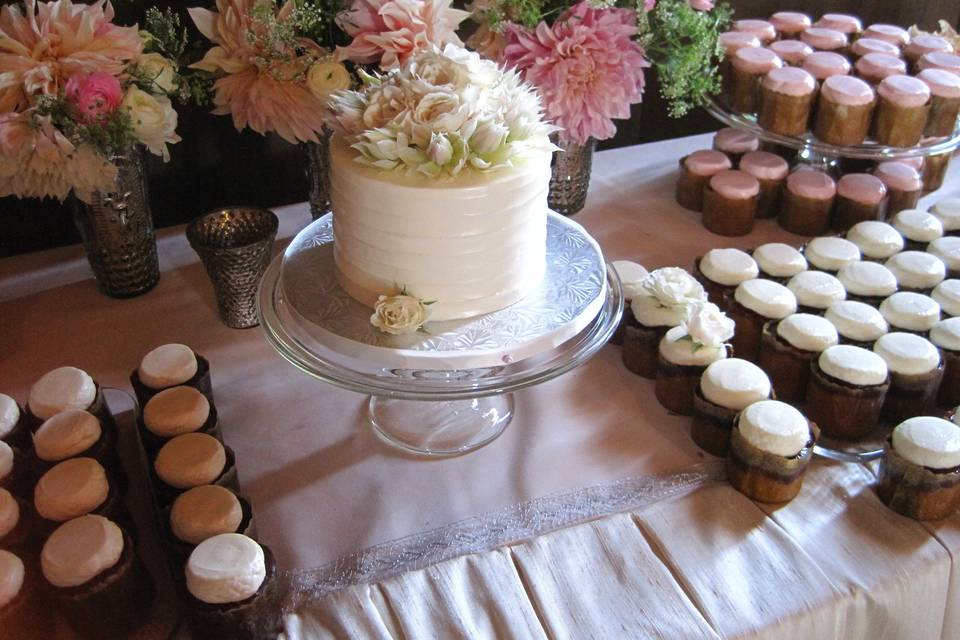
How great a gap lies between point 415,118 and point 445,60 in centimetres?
7

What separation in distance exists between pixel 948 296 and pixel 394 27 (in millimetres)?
724

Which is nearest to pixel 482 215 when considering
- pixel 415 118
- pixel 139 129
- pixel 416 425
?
pixel 415 118

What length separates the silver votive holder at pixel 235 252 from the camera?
0.99 meters

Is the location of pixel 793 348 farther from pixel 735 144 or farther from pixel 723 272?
pixel 735 144

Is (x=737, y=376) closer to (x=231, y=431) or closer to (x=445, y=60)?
(x=445, y=60)

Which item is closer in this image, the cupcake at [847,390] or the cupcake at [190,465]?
the cupcake at [190,465]

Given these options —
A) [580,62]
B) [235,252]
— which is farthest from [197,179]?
[580,62]

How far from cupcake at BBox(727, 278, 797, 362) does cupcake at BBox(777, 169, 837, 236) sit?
0.30m

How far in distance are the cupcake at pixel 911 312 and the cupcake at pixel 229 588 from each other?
0.74m

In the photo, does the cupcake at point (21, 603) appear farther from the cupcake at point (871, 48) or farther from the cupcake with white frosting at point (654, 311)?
the cupcake at point (871, 48)

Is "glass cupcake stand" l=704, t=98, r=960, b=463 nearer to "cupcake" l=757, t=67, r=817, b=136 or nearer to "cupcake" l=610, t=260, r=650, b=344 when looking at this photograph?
"cupcake" l=757, t=67, r=817, b=136

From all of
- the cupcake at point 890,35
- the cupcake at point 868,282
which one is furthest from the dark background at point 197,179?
the cupcake at point 890,35

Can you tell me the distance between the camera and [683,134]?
5.57 ft

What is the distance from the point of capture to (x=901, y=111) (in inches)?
47.6
